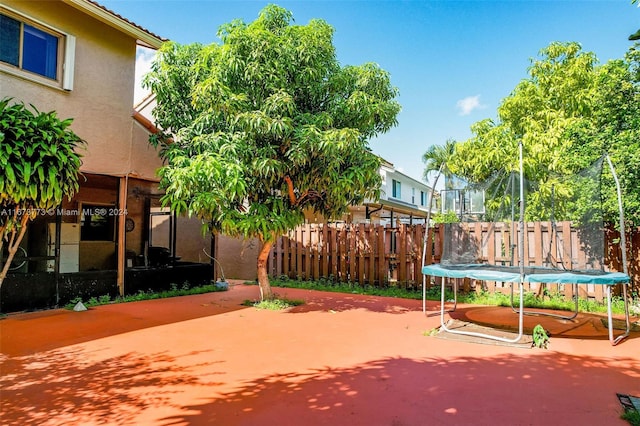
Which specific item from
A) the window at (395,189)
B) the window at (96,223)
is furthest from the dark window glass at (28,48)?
the window at (395,189)

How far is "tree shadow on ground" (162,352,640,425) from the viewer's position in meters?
2.94

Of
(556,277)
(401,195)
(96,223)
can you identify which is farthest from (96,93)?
(401,195)

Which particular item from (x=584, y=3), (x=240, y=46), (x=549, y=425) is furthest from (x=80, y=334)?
(x=584, y=3)

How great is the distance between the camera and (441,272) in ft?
19.0

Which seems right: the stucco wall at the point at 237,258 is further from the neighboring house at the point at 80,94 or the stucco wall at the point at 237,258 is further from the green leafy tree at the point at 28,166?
the green leafy tree at the point at 28,166

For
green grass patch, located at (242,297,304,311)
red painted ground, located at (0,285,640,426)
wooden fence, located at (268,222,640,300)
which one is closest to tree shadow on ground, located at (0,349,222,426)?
red painted ground, located at (0,285,640,426)

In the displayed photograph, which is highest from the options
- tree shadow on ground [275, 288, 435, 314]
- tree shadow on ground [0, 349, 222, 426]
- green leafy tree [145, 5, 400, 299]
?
green leafy tree [145, 5, 400, 299]

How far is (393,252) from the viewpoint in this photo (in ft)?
33.4

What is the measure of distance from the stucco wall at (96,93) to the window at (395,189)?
19175mm

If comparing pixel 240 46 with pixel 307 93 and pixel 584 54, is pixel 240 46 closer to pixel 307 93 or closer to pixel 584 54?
pixel 307 93

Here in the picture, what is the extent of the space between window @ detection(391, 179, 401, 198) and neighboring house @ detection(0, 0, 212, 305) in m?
18.9

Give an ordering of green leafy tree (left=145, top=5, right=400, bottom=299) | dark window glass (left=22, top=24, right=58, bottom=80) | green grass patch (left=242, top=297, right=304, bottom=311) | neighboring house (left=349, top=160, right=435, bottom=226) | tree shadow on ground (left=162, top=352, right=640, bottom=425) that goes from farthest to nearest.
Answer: neighboring house (left=349, top=160, right=435, bottom=226)
green grass patch (left=242, top=297, right=304, bottom=311)
dark window glass (left=22, top=24, right=58, bottom=80)
green leafy tree (left=145, top=5, right=400, bottom=299)
tree shadow on ground (left=162, top=352, right=640, bottom=425)

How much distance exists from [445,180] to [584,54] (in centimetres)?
666

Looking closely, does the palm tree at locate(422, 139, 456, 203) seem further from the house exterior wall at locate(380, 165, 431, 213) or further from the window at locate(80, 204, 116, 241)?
the window at locate(80, 204, 116, 241)
